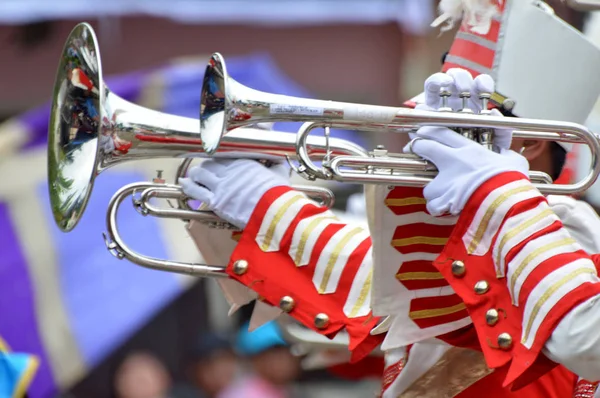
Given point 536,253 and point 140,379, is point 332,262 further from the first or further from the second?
point 140,379

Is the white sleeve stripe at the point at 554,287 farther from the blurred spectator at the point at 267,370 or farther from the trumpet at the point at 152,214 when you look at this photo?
the blurred spectator at the point at 267,370

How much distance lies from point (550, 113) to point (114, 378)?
376 cm

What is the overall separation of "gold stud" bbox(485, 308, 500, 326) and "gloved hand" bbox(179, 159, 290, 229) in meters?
0.87

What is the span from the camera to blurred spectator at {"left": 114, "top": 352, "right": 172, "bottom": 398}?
6348mm

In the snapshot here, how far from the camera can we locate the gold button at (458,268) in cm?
280

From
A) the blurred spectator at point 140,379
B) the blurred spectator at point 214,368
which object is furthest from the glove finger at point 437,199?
the blurred spectator at point 214,368

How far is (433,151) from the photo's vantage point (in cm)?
286

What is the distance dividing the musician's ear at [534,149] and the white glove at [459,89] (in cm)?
48

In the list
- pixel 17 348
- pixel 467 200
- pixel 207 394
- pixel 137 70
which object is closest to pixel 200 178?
pixel 467 200

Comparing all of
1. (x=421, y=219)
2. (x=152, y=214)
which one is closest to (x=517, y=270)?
(x=421, y=219)

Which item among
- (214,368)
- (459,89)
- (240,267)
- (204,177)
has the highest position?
(459,89)

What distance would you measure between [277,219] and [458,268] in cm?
72

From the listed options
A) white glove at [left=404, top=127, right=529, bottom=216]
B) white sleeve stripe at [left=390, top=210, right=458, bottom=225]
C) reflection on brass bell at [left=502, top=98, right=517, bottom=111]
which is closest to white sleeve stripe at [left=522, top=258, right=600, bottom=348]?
white glove at [left=404, top=127, right=529, bottom=216]

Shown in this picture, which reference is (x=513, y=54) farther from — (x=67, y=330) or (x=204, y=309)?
(x=204, y=309)
